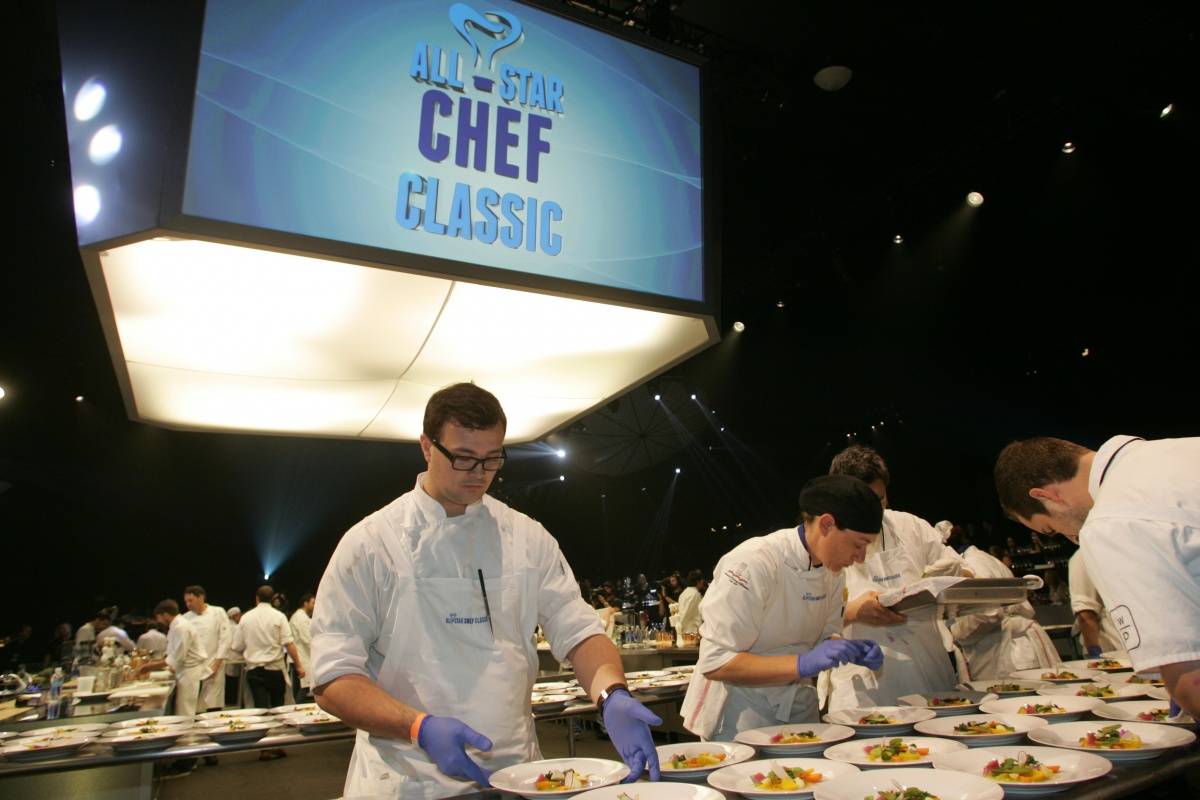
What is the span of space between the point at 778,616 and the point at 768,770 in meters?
0.72

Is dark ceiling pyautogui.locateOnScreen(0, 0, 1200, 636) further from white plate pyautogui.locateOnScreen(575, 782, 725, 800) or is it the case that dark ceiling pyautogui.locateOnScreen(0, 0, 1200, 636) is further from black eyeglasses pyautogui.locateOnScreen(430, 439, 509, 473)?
white plate pyautogui.locateOnScreen(575, 782, 725, 800)

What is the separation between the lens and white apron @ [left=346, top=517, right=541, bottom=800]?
4.96 ft

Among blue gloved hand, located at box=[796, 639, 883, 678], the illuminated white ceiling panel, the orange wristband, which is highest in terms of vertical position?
the illuminated white ceiling panel

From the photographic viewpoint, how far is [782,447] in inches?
523

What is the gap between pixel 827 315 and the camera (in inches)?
415

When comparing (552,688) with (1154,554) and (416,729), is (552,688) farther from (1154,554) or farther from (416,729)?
(1154,554)

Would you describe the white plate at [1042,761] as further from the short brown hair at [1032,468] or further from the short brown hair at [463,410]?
the short brown hair at [463,410]

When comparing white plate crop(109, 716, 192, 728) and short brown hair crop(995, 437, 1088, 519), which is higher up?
short brown hair crop(995, 437, 1088, 519)

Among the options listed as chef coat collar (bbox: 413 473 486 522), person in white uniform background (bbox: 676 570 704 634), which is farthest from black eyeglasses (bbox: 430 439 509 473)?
person in white uniform background (bbox: 676 570 704 634)

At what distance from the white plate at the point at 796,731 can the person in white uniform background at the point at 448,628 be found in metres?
0.31

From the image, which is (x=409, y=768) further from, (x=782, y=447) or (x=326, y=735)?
(x=782, y=447)

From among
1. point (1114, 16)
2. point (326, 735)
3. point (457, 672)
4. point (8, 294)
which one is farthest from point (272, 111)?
point (8, 294)

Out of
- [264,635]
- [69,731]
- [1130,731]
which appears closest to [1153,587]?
[1130,731]

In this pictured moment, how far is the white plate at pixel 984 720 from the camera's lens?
5.02ft
